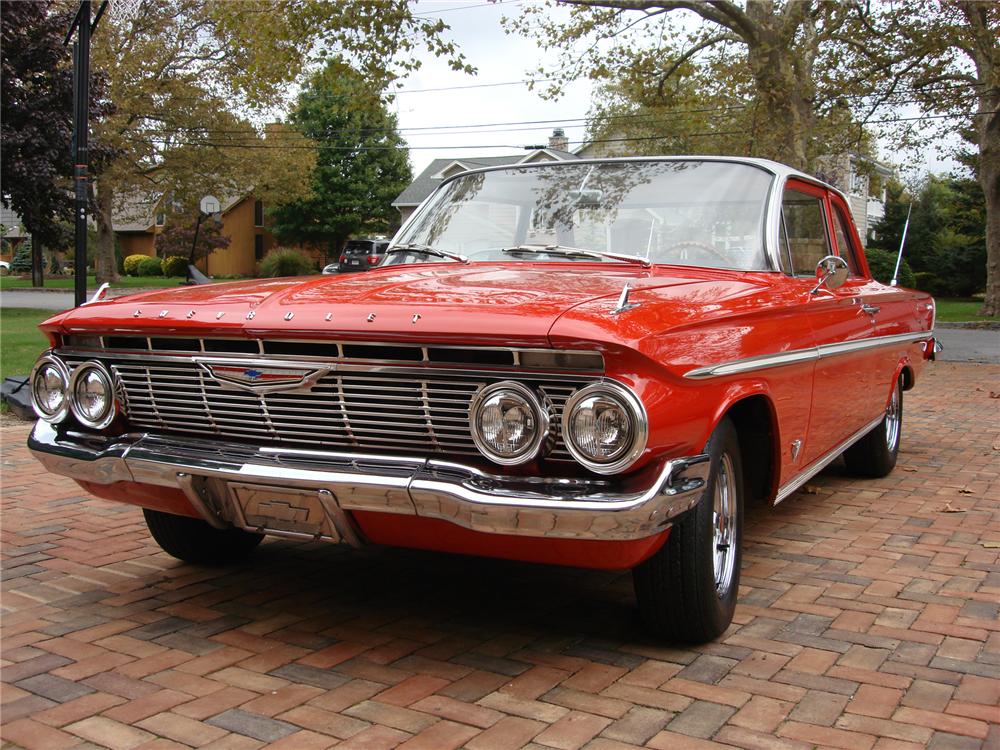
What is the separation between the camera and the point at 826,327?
4.36 meters

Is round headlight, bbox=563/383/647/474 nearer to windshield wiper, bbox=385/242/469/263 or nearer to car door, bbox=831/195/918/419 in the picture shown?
windshield wiper, bbox=385/242/469/263

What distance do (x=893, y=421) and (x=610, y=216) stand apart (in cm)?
307

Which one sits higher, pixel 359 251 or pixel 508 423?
pixel 359 251

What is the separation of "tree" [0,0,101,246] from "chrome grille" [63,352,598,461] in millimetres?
20942

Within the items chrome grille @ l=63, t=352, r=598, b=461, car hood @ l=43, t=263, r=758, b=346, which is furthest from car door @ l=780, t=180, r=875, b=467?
chrome grille @ l=63, t=352, r=598, b=461

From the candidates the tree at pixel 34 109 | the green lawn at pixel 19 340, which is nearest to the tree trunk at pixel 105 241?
the tree at pixel 34 109

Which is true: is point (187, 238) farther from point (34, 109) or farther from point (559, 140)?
point (34, 109)

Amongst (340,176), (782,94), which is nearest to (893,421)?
(782,94)

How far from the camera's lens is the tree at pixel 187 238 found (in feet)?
155

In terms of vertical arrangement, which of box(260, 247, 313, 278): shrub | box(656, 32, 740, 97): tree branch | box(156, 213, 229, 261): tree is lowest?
box(260, 247, 313, 278): shrub

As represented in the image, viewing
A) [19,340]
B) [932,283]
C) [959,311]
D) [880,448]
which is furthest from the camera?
[932,283]

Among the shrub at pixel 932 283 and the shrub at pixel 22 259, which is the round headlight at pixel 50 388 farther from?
the shrub at pixel 22 259

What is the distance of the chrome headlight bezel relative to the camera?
3621mm

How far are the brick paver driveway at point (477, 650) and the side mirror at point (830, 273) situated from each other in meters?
1.20
